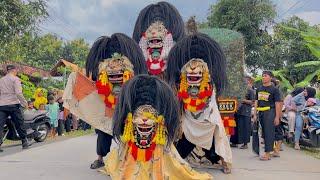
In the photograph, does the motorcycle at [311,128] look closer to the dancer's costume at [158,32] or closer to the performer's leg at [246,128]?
the performer's leg at [246,128]

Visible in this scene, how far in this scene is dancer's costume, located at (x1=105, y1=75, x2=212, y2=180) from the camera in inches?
201

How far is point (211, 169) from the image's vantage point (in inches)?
259

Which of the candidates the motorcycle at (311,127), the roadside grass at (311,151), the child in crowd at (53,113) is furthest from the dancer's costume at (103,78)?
the child in crowd at (53,113)

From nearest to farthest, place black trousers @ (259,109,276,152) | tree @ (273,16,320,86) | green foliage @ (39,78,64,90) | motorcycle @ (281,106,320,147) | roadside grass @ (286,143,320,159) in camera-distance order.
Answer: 1. black trousers @ (259,109,276,152)
2. roadside grass @ (286,143,320,159)
3. motorcycle @ (281,106,320,147)
4. tree @ (273,16,320,86)
5. green foliage @ (39,78,64,90)

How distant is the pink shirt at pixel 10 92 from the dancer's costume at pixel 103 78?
2.71m

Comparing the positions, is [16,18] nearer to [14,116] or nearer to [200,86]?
[14,116]

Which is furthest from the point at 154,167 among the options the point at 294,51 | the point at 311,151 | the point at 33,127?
the point at 294,51

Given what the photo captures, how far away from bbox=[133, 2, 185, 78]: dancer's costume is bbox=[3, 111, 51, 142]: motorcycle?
399 centimetres

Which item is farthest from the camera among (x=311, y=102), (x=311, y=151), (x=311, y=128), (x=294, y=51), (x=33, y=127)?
(x=294, y=51)

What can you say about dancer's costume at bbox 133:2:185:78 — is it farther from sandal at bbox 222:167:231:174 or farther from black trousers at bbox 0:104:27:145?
black trousers at bbox 0:104:27:145

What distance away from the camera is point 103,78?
19.7 ft

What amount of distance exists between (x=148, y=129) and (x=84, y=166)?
210cm

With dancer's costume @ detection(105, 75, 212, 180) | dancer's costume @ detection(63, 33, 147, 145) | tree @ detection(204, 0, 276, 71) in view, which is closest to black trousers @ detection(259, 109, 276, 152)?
dancer's costume @ detection(63, 33, 147, 145)

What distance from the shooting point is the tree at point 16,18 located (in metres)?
→ 11.2
